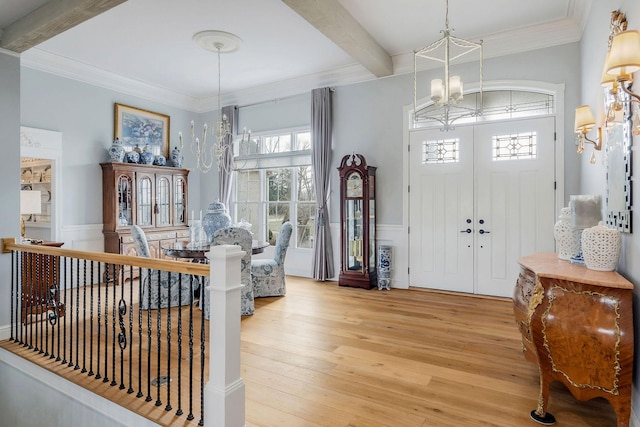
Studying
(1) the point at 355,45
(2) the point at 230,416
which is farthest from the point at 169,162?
(2) the point at 230,416

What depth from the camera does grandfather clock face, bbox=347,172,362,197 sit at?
219 inches

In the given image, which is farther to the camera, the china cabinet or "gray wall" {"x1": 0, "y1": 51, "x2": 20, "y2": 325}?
the china cabinet

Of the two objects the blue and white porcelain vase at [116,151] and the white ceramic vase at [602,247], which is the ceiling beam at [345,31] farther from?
the blue and white porcelain vase at [116,151]

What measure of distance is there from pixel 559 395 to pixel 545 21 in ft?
13.5

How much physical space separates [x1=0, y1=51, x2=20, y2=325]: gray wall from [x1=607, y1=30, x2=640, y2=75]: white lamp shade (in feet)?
16.3

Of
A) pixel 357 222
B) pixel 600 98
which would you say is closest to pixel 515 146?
pixel 600 98

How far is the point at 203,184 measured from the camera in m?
7.61

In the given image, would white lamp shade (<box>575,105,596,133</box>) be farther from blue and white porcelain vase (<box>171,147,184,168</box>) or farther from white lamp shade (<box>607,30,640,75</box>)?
blue and white porcelain vase (<box>171,147,184,168</box>)

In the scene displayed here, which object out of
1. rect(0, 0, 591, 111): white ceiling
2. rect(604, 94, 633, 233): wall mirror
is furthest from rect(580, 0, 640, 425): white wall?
rect(0, 0, 591, 111): white ceiling

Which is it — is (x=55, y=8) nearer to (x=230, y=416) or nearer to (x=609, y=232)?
(x=230, y=416)

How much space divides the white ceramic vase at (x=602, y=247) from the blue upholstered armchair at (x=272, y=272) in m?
3.35

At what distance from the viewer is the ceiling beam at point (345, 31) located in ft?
11.8

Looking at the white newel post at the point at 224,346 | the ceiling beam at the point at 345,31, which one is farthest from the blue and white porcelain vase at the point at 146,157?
the white newel post at the point at 224,346

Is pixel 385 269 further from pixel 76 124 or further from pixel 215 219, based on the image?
pixel 76 124
